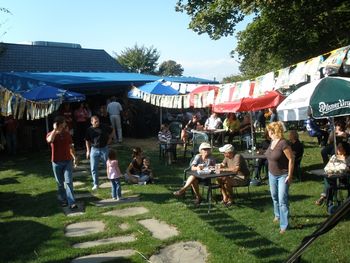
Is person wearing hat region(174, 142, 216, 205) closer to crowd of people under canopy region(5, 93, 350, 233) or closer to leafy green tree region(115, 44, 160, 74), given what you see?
crowd of people under canopy region(5, 93, 350, 233)

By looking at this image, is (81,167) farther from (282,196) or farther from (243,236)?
(282,196)

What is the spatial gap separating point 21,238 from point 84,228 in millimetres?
994

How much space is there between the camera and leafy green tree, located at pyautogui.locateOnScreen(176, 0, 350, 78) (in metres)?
19.3

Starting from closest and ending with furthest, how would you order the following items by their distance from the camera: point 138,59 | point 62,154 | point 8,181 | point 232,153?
point 62,154 < point 232,153 < point 8,181 < point 138,59

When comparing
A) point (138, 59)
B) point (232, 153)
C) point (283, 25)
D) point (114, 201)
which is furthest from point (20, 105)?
point (138, 59)

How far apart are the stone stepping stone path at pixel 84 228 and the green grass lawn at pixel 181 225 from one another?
12 cm

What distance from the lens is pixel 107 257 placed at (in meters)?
5.54

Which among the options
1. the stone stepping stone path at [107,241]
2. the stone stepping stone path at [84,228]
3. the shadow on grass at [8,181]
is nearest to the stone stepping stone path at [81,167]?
the shadow on grass at [8,181]

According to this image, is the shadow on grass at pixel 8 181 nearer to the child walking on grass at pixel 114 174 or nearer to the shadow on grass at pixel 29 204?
the shadow on grass at pixel 29 204

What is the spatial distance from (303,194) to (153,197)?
3.08 m

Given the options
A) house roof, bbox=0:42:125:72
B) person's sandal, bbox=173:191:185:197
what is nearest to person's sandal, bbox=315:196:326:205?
person's sandal, bbox=173:191:185:197

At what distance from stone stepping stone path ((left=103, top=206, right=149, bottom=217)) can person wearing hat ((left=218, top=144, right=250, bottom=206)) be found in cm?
156

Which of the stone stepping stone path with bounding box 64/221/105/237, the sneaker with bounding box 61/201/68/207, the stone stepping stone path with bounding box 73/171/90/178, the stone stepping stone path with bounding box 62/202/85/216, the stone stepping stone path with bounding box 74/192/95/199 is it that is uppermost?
the stone stepping stone path with bounding box 73/171/90/178

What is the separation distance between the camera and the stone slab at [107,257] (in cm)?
545
